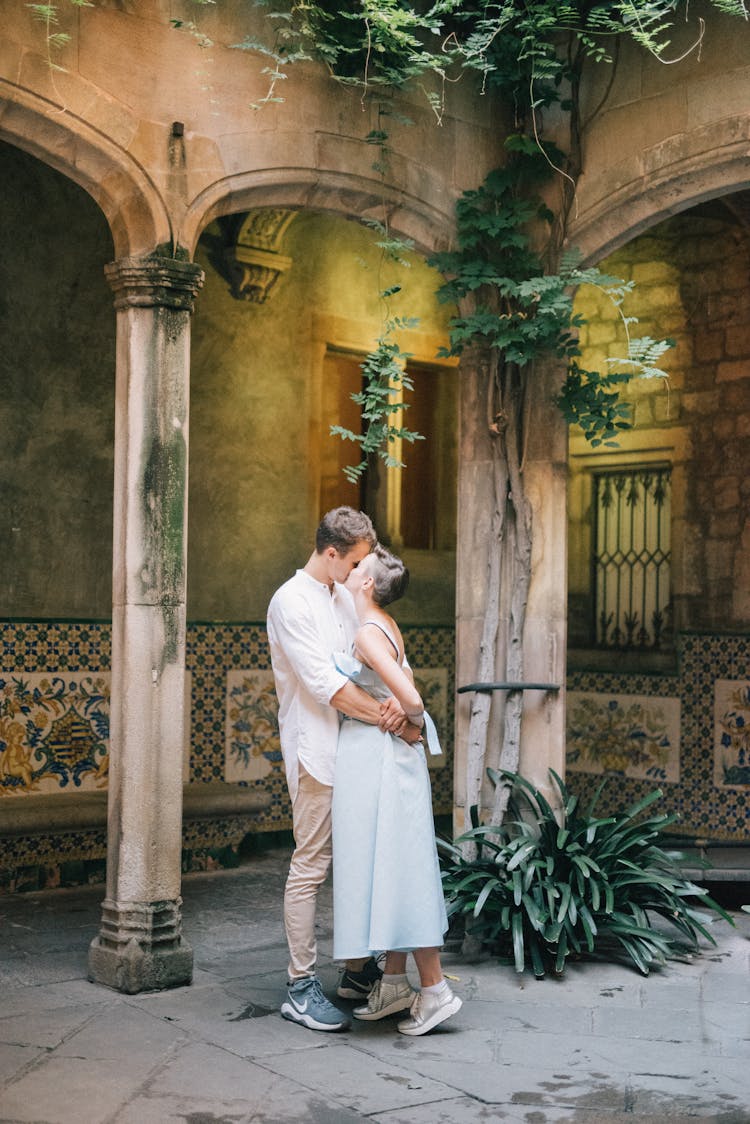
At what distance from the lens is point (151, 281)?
5.53m

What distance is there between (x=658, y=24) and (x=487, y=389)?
186cm

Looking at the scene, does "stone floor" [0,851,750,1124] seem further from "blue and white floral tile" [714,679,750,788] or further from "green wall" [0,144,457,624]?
"blue and white floral tile" [714,679,750,788]

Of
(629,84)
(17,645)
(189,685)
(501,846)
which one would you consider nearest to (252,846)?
(189,685)

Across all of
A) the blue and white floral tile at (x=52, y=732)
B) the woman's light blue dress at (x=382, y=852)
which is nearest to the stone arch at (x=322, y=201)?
the woman's light blue dress at (x=382, y=852)

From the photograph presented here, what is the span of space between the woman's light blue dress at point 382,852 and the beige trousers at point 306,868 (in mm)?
152

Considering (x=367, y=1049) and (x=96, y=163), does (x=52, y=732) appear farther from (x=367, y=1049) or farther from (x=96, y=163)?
(x=367, y=1049)

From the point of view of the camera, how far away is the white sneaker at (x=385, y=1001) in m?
4.95

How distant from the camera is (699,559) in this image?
9.09 meters

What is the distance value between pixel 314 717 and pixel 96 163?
2.38 meters

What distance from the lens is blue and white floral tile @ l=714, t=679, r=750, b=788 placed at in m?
8.77

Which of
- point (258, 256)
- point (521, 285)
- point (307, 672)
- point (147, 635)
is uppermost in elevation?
point (258, 256)

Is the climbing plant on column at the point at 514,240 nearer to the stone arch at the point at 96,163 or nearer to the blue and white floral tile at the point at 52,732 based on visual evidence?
the stone arch at the point at 96,163

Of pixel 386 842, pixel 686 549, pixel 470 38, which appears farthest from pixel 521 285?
pixel 686 549

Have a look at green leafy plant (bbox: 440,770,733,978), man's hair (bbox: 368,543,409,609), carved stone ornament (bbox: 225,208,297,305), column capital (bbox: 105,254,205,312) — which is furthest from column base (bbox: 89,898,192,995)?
carved stone ornament (bbox: 225,208,297,305)
